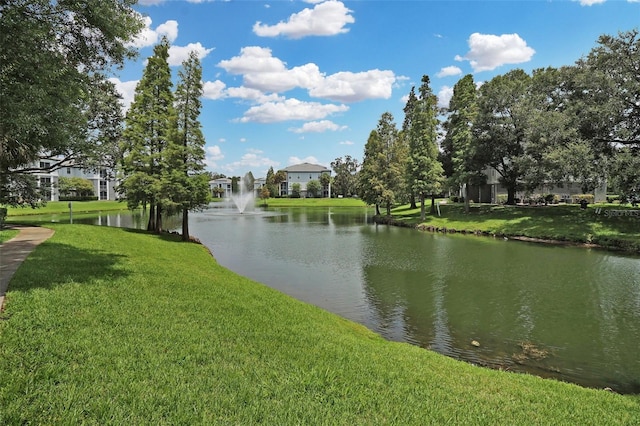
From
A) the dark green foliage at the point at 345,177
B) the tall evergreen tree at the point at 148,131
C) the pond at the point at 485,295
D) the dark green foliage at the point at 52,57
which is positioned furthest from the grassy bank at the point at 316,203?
the dark green foliage at the point at 52,57

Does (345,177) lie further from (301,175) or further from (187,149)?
(187,149)

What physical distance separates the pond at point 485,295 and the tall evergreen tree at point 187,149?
414 centimetres

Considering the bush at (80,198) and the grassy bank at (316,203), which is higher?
the bush at (80,198)

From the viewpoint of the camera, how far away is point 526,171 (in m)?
34.6

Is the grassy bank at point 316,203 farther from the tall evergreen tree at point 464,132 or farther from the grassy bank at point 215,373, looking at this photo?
the grassy bank at point 215,373

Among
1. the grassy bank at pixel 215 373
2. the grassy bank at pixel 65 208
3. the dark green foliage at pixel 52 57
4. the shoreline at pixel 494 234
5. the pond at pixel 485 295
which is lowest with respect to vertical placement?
the pond at pixel 485 295

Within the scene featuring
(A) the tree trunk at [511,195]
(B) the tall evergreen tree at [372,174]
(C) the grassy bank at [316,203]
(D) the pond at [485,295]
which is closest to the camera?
(D) the pond at [485,295]

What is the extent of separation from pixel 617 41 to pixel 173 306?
3867cm

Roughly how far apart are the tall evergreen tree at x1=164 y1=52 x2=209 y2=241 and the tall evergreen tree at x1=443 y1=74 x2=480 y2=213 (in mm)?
28755

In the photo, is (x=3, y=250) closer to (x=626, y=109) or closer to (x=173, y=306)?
(x=173, y=306)

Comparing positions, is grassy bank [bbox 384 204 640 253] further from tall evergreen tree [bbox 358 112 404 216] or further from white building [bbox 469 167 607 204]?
white building [bbox 469 167 607 204]

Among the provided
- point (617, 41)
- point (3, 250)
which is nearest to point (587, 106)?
point (617, 41)

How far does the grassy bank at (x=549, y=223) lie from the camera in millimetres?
28141

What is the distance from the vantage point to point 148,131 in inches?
965
